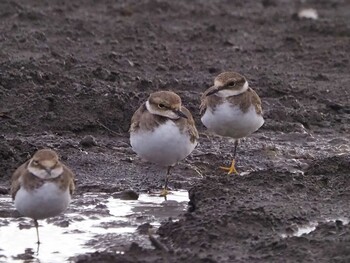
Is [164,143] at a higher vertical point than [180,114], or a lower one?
lower

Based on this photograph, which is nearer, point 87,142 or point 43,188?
point 43,188

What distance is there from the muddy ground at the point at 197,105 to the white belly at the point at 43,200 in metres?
0.89

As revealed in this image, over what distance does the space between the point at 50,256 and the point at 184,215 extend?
1.39 m

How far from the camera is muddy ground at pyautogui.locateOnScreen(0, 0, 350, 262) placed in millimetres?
10062

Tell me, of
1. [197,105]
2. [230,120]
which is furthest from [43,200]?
[197,105]

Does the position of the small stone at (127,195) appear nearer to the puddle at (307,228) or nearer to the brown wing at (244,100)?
the brown wing at (244,100)

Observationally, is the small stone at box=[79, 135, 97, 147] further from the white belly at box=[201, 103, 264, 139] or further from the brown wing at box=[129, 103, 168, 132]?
the brown wing at box=[129, 103, 168, 132]

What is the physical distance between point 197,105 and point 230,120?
8.08 feet

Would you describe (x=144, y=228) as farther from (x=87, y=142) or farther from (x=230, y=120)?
(x=87, y=142)

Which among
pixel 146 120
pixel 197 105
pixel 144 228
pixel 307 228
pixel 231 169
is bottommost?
pixel 231 169

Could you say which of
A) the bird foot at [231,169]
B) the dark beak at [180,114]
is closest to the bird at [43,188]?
the dark beak at [180,114]

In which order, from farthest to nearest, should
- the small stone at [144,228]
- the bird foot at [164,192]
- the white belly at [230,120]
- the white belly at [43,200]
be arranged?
the white belly at [230,120], the bird foot at [164,192], the small stone at [144,228], the white belly at [43,200]

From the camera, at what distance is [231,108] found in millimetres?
12625

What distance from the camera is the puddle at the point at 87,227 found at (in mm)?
10117
